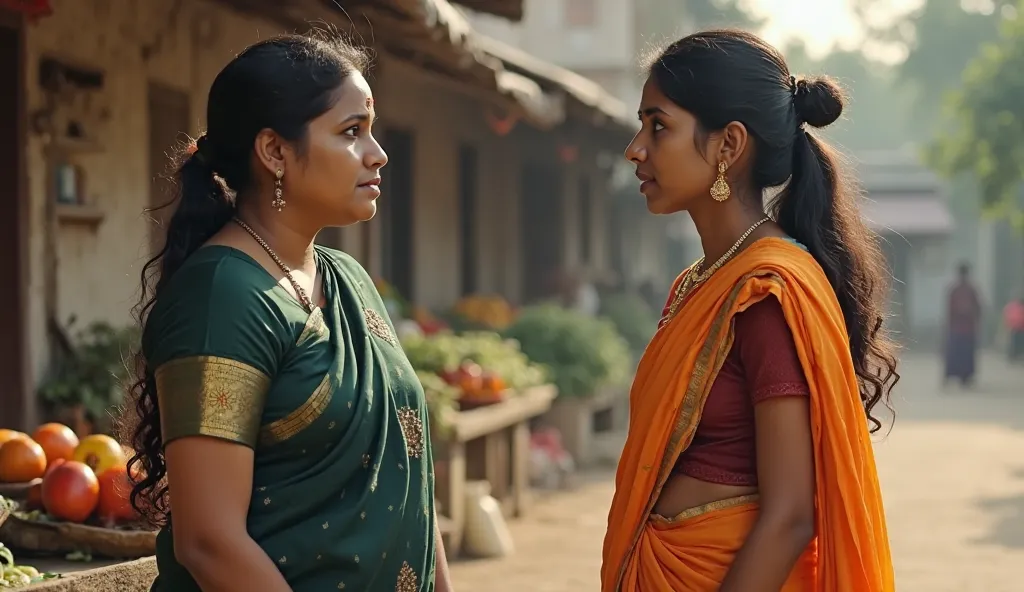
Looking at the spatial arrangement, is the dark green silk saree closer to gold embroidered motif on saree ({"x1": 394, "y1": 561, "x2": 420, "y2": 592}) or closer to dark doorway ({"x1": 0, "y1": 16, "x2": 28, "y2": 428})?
gold embroidered motif on saree ({"x1": 394, "y1": 561, "x2": 420, "y2": 592})

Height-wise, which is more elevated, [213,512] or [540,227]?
[540,227]

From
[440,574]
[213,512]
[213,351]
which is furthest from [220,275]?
[440,574]

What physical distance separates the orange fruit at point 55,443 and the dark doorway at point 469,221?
31.7 ft

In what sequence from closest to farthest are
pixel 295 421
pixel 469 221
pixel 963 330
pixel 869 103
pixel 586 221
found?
pixel 295 421
pixel 469 221
pixel 586 221
pixel 963 330
pixel 869 103

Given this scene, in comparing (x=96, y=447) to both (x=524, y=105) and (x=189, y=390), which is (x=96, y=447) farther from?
(x=524, y=105)

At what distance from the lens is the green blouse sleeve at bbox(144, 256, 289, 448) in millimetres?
2260

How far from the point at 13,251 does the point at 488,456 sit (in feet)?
11.8

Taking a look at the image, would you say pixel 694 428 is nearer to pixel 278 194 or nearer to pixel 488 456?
pixel 278 194

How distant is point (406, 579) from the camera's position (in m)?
2.56

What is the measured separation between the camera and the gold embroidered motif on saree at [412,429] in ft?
8.44

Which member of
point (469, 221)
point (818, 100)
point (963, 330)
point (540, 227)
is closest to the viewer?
point (818, 100)

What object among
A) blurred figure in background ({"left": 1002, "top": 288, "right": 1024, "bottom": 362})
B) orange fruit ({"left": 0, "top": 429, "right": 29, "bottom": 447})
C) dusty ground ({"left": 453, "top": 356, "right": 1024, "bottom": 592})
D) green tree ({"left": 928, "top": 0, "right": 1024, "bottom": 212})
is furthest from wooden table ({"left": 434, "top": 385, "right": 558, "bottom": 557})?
blurred figure in background ({"left": 1002, "top": 288, "right": 1024, "bottom": 362})

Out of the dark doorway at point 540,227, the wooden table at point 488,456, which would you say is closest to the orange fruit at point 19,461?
the wooden table at point 488,456

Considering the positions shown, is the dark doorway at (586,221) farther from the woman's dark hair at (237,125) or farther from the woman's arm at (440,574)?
the woman's dark hair at (237,125)
